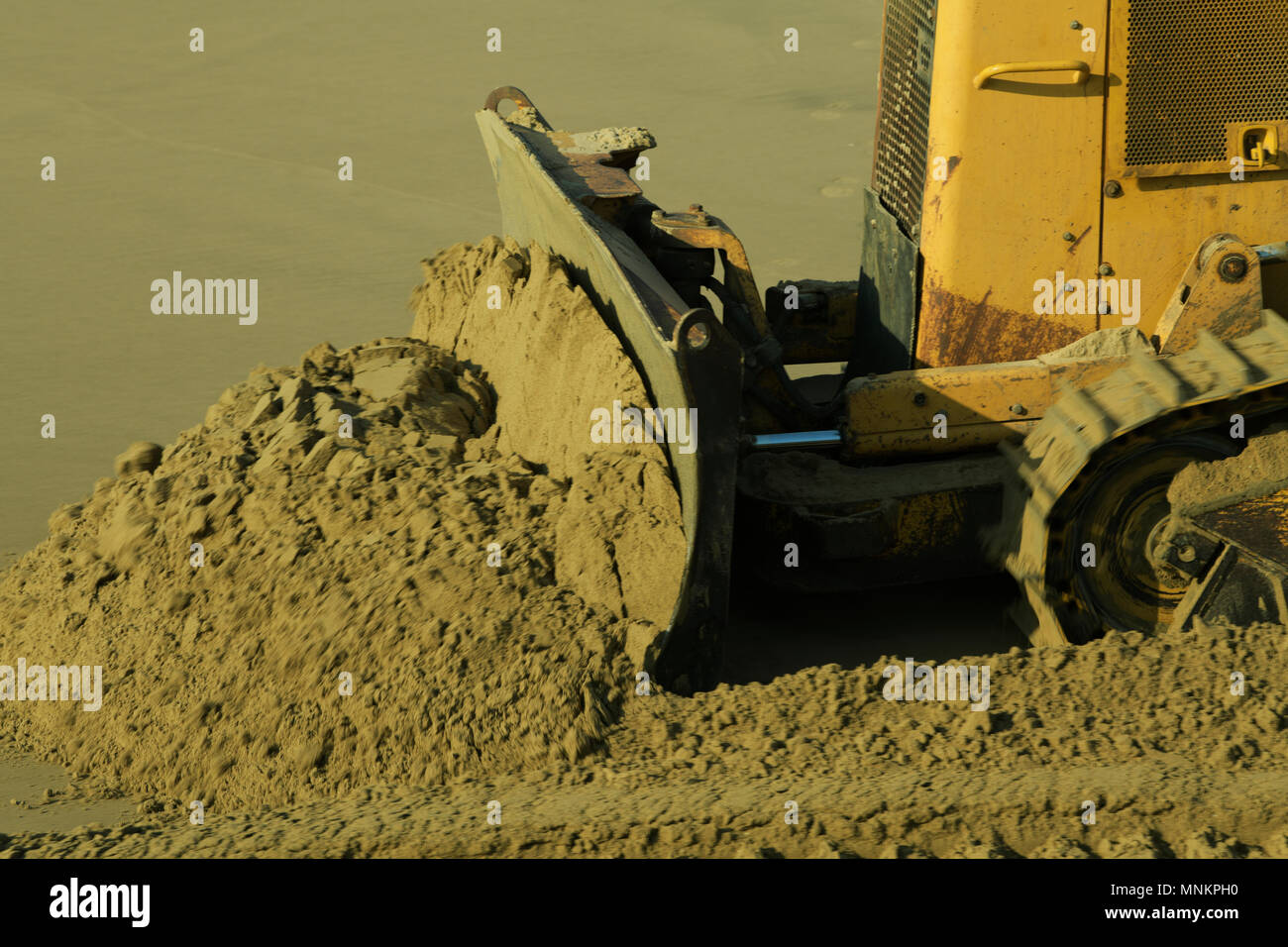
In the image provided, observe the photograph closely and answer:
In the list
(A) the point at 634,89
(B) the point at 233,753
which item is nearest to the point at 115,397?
(B) the point at 233,753

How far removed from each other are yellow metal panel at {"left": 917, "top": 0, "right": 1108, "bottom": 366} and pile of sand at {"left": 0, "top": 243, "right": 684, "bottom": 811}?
1.17 metres

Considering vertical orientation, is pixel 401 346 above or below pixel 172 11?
below

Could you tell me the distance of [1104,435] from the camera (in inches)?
164

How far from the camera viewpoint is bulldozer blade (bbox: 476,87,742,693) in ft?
12.9

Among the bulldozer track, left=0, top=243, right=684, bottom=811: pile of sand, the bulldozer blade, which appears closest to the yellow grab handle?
the bulldozer track

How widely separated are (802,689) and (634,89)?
12006mm

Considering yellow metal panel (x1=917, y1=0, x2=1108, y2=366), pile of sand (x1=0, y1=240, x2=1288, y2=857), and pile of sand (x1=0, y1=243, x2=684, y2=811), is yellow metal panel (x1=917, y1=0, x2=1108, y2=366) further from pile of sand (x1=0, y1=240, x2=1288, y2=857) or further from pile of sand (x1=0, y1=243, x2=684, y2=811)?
pile of sand (x1=0, y1=243, x2=684, y2=811)

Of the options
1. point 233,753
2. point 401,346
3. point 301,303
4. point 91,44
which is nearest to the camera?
point 233,753

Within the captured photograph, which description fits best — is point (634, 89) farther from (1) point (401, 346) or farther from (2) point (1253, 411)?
(2) point (1253, 411)

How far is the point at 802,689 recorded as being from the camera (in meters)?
4.12

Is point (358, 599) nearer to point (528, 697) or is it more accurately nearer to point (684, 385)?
point (528, 697)

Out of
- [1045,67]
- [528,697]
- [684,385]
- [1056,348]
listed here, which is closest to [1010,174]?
[1045,67]

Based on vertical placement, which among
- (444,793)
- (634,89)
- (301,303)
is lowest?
(444,793)

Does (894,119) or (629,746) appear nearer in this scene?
(629,746)
